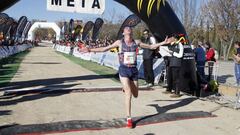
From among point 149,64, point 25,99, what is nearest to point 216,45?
point 149,64

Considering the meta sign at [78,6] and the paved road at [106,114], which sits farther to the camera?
the meta sign at [78,6]

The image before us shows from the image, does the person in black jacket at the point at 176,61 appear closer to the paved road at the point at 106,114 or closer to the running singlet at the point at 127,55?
the paved road at the point at 106,114

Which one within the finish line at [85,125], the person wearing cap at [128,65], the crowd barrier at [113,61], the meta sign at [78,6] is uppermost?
the meta sign at [78,6]

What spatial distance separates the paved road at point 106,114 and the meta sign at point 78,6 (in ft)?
8.75

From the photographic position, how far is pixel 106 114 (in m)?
9.34

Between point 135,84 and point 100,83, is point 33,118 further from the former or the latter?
point 100,83

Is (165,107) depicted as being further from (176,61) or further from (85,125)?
(85,125)

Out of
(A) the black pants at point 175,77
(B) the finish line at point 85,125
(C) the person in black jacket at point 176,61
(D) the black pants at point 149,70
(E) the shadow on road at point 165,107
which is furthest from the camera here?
(D) the black pants at point 149,70

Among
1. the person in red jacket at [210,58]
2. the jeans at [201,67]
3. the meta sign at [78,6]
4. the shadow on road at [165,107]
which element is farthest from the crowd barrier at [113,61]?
the shadow on road at [165,107]

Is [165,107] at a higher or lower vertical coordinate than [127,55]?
lower

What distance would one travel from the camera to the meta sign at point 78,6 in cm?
1350

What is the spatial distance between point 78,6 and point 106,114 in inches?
217

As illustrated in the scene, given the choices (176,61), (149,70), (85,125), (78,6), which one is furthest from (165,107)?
(78,6)

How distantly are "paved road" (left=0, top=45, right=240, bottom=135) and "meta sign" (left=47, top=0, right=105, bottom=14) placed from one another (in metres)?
2.67
